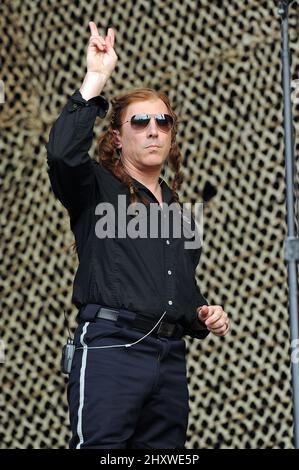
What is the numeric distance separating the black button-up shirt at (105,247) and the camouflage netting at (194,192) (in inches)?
74.8

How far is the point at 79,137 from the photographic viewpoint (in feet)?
9.22

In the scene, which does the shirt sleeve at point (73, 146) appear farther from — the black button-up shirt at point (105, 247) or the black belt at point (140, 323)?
the black belt at point (140, 323)

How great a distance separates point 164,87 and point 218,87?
0.27m

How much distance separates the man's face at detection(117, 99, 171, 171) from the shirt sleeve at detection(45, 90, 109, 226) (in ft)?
0.55

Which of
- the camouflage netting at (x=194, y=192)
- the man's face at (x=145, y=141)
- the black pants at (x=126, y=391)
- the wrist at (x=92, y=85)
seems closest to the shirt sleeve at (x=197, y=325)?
the black pants at (x=126, y=391)

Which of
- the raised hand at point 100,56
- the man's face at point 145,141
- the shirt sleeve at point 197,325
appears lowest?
the shirt sleeve at point 197,325

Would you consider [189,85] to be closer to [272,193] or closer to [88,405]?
[272,193]

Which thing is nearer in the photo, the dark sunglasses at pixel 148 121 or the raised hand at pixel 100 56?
the raised hand at pixel 100 56

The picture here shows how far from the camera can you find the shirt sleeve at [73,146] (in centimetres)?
280

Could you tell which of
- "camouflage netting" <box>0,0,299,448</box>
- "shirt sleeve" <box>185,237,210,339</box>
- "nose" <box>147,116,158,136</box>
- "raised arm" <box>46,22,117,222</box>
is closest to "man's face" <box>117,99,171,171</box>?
"nose" <box>147,116,158,136</box>

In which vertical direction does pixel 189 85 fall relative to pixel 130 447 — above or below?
above

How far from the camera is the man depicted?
9.16 feet
